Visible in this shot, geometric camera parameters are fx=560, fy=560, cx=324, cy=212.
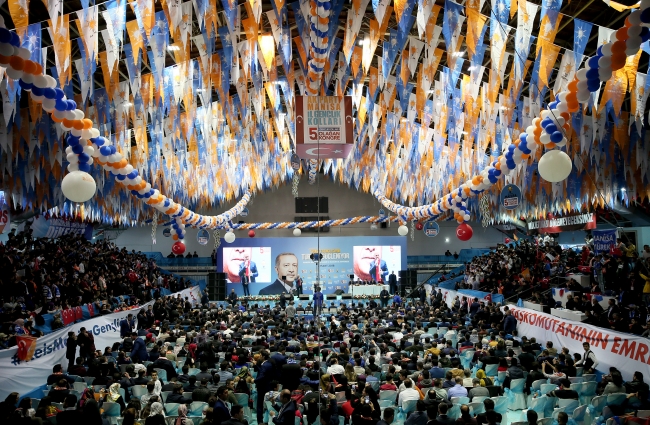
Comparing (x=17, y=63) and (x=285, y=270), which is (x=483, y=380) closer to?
(x=17, y=63)

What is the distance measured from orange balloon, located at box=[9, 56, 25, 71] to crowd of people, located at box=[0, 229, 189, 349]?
6.81 m

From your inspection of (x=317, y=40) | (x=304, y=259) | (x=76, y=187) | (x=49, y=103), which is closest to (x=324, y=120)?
(x=317, y=40)

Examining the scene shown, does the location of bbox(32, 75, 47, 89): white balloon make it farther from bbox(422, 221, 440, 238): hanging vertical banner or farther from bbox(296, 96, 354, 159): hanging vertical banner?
bbox(422, 221, 440, 238): hanging vertical banner

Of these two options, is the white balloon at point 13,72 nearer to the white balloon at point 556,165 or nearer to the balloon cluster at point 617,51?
the white balloon at point 556,165

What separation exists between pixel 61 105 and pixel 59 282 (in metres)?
11.8

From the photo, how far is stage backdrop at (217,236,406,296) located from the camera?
1225 inches

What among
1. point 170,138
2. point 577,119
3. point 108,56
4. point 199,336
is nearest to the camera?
point 108,56

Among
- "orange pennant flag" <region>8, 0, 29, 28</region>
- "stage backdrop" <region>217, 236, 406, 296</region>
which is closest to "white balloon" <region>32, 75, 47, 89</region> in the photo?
"orange pennant flag" <region>8, 0, 29, 28</region>

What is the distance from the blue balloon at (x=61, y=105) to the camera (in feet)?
25.6

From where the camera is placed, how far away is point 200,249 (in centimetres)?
3850

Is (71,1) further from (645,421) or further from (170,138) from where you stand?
(645,421)

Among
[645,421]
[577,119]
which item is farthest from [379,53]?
[645,421]

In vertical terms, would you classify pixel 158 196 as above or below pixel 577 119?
below

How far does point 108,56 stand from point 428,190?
17998 millimetres
